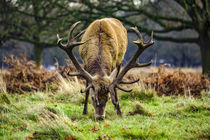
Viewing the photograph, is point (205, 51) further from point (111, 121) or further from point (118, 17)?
point (111, 121)

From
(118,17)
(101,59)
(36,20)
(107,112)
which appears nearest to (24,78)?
(107,112)

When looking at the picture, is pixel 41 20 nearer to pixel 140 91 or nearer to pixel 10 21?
pixel 10 21

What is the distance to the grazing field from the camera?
417cm

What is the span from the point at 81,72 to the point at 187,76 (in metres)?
5.68

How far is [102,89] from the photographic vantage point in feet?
16.6

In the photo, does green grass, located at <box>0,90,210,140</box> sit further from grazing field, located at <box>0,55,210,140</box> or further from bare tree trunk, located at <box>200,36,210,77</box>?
bare tree trunk, located at <box>200,36,210,77</box>

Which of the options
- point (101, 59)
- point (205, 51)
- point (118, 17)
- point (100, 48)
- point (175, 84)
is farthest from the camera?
point (118, 17)

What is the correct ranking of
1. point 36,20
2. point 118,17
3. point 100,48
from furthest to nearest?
point 36,20, point 118,17, point 100,48

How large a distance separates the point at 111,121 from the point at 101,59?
1373 mm

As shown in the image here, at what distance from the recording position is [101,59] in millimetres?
5598

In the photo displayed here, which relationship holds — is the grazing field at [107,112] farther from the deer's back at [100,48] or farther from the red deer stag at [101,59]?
the deer's back at [100,48]

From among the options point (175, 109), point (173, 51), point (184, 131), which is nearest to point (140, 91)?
point (175, 109)

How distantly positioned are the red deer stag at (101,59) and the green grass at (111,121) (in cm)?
45

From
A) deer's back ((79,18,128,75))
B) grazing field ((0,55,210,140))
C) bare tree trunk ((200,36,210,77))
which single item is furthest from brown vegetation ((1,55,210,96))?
deer's back ((79,18,128,75))
